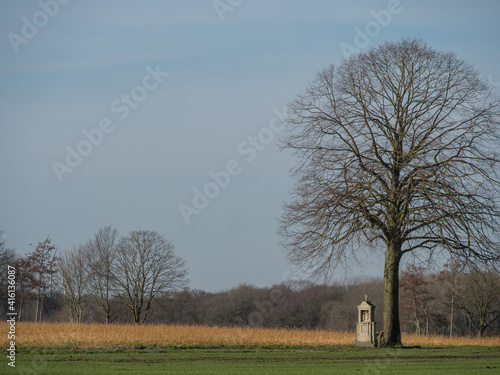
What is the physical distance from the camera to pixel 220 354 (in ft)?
75.9

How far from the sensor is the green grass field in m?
16.6

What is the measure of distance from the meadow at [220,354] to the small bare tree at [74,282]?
1062 inches

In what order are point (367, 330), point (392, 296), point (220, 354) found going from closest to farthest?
point (220, 354) → point (392, 296) → point (367, 330)

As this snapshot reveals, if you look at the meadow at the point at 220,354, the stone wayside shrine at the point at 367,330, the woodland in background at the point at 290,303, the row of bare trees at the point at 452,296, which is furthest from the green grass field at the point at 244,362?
the row of bare trees at the point at 452,296

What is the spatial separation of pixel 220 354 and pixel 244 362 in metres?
3.91

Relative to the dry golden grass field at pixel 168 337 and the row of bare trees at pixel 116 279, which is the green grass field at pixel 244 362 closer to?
the dry golden grass field at pixel 168 337

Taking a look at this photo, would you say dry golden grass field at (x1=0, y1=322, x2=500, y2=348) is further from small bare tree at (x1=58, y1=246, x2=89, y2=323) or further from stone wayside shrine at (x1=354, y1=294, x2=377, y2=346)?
small bare tree at (x1=58, y1=246, x2=89, y2=323)

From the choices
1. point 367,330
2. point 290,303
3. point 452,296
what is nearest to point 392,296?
point 367,330

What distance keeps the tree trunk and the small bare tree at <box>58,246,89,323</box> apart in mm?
37452

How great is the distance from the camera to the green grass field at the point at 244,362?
54.4 feet

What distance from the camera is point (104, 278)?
5900cm

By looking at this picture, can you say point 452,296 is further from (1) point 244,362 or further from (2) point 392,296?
(1) point 244,362

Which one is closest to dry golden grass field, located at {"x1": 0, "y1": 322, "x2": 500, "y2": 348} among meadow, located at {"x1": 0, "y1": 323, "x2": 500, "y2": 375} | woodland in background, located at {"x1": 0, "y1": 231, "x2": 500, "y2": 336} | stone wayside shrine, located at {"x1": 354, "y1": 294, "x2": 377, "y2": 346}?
meadow, located at {"x1": 0, "y1": 323, "x2": 500, "y2": 375}

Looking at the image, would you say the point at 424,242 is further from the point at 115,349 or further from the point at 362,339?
the point at 115,349
